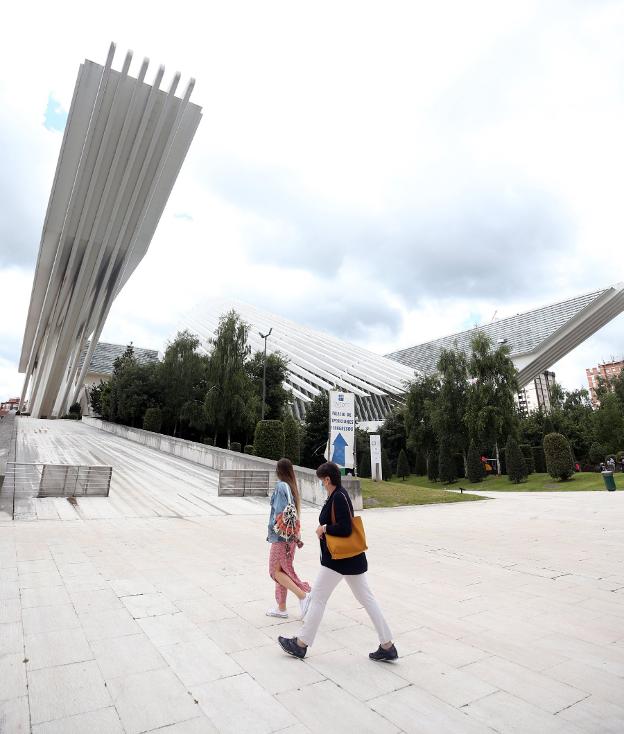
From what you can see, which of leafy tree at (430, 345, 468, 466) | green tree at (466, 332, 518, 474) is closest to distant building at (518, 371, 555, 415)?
leafy tree at (430, 345, 468, 466)

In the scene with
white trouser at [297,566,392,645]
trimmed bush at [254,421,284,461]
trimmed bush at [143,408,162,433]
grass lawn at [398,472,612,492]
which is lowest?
grass lawn at [398,472,612,492]

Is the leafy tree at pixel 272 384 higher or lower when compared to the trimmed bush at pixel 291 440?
higher

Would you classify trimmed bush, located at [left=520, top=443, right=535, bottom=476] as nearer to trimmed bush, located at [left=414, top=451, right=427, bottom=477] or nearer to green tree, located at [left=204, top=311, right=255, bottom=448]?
trimmed bush, located at [left=414, top=451, right=427, bottom=477]

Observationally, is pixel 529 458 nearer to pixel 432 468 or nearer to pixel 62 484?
pixel 432 468

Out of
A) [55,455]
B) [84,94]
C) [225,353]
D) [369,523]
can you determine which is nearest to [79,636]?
[369,523]

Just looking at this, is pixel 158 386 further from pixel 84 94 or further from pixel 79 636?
pixel 79 636

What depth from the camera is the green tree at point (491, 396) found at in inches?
1009

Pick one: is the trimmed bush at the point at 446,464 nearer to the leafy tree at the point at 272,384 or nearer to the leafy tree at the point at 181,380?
the leafy tree at the point at 272,384

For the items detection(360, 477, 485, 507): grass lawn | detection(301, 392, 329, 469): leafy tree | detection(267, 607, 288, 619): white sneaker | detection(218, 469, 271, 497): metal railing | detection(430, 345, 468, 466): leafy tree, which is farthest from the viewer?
detection(301, 392, 329, 469): leafy tree

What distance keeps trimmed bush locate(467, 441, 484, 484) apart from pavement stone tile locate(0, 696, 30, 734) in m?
26.4

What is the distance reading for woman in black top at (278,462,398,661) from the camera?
289 cm

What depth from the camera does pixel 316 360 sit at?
49156mm

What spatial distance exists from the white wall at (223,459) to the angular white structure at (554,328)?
27748 mm

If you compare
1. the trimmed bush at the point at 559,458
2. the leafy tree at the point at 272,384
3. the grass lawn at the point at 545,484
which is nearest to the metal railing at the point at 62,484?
the grass lawn at the point at 545,484
